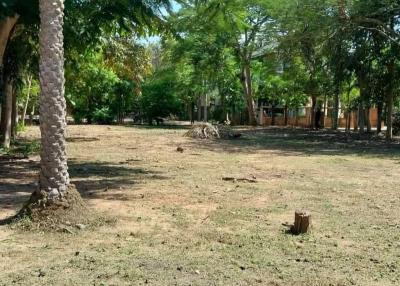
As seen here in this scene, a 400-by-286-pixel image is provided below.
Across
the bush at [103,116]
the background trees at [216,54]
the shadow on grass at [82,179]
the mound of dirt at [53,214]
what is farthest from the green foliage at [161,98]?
the mound of dirt at [53,214]

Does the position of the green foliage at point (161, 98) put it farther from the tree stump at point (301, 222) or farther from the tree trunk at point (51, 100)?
the tree stump at point (301, 222)

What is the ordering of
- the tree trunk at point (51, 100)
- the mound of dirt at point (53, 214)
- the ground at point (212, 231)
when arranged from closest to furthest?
the ground at point (212, 231), the mound of dirt at point (53, 214), the tree trunk at point (51, 100)

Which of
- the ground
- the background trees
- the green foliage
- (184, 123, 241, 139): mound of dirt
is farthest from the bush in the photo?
the ground

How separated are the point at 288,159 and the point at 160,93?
97.7ft

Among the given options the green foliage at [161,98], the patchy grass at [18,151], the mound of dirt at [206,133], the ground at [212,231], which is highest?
the green foliage at [161,98]

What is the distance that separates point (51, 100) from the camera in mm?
6988

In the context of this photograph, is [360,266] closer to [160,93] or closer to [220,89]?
[160,93]

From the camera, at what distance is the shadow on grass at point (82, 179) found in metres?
9.27

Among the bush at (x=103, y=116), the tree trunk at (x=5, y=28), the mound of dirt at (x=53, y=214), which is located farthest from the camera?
the bush at (x=103, y=116)

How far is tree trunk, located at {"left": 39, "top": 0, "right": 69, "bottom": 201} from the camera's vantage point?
22.8 feet

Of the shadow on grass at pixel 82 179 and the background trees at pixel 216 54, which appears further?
the background trees at pixel 216 54

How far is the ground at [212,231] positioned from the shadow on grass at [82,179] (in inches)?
1.2

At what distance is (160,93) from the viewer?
45.4m

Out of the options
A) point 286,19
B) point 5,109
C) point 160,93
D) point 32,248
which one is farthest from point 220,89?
point 32,248
